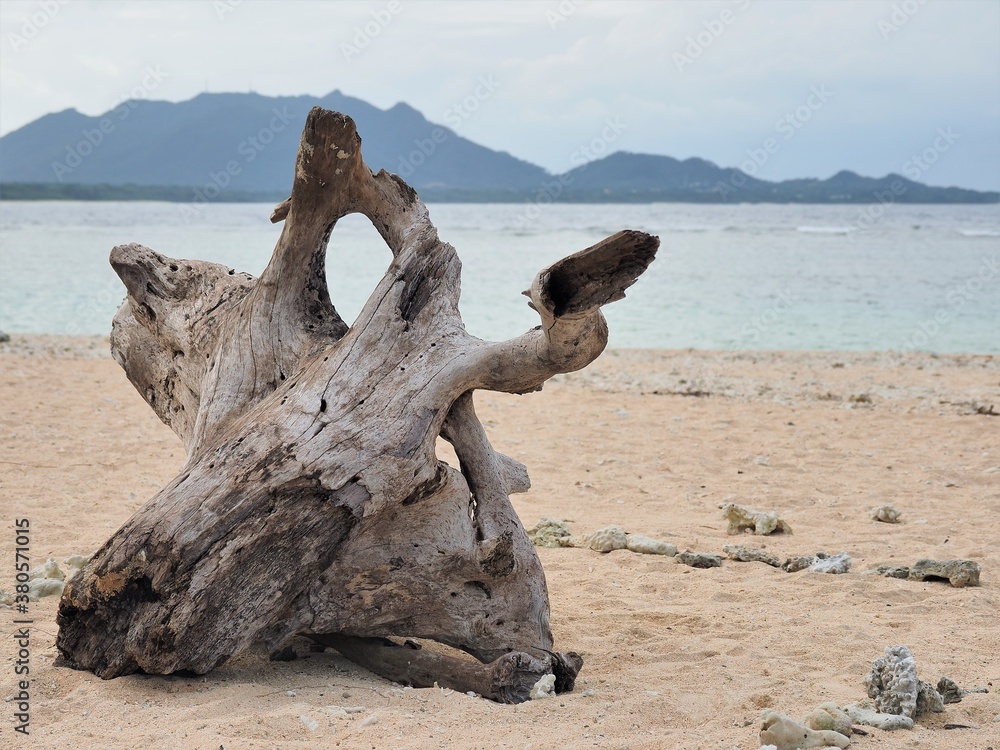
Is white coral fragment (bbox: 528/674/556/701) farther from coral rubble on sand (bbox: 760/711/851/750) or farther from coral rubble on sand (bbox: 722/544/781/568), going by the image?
coral rubble on sand (bbox: 722/544/781/568)

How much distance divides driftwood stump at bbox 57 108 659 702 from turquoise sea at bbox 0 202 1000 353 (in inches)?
457

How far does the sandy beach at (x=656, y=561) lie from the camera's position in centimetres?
315

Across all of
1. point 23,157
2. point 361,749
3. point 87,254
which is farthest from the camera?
point 23,157

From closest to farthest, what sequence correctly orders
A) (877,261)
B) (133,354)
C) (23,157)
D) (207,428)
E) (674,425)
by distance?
(207,428), (133,354), (674,425), (877,261), (23,157)

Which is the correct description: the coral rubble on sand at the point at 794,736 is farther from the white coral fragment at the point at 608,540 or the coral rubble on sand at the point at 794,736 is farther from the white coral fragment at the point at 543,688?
the white coral fragment at the point at 608,540

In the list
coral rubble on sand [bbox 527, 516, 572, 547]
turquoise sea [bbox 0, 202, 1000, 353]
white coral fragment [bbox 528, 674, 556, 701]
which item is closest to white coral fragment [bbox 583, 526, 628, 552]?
coral rubble on sand [bbox 527, 516, 572, 547]

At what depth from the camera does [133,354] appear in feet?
16.4

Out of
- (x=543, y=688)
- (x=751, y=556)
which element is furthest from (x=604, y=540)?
(x=543, y=688)

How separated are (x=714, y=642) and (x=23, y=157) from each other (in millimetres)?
209667

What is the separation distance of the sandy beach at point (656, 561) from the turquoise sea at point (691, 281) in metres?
6.14

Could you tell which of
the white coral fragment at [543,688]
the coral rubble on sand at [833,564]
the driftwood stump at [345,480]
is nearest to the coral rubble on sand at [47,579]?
the driftwood stump at [345,480]

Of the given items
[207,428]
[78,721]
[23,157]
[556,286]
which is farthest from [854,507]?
[23,157]

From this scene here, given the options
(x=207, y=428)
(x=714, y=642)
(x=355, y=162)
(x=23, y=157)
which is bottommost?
(x=714, y=642)

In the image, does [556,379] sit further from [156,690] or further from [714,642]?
[156,690]
